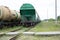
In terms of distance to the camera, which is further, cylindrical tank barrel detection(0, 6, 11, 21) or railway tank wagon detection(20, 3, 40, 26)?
railway tank wagon detection(20, 3, 40, 26)

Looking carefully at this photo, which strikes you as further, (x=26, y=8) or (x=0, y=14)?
(x=26, y=8)

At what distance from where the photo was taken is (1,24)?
19.9 m

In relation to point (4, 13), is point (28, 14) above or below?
Result: below

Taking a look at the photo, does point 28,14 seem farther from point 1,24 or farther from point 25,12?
point 1,24

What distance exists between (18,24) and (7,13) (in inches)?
239

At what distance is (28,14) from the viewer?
25.2 m

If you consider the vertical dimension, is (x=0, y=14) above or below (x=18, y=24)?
above

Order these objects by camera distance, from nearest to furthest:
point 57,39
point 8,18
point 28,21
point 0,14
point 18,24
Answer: point 57,39
point 0,14
point 8,18
point 28,21
point 18,24

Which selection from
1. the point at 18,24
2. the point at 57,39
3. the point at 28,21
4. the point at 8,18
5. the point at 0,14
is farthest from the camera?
the point at 18,24

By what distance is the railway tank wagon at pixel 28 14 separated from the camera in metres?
24.7

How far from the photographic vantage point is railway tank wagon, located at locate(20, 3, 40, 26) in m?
24.7

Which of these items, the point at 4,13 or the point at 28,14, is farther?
the point at 28,14

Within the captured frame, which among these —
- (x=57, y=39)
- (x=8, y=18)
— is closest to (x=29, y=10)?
(x=8, y=18)

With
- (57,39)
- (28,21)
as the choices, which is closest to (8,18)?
(28,21)
